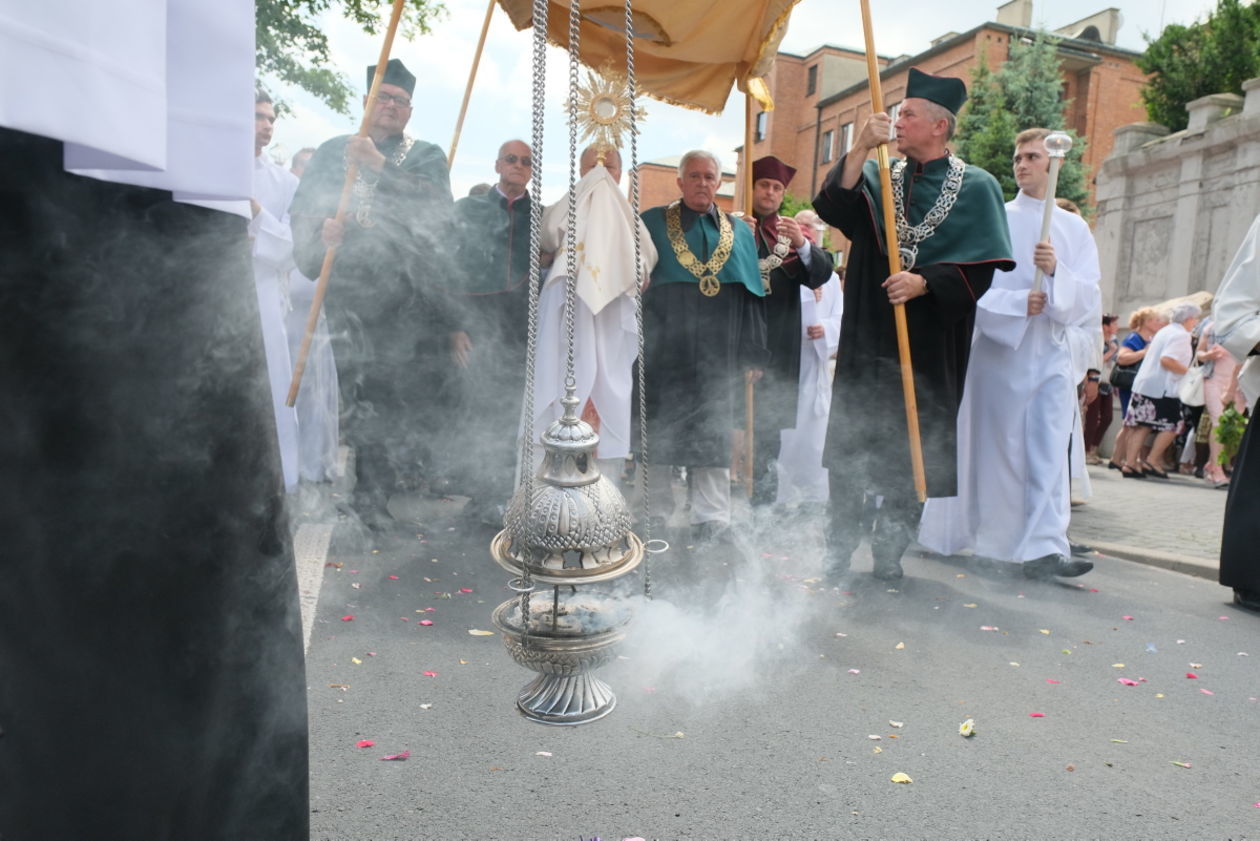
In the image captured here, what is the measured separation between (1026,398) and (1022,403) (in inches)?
1.4

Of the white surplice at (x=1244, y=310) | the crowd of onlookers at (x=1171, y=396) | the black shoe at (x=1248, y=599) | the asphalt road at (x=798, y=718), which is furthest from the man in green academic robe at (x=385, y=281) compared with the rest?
the crowd of onlookers at (x=1171, y=396)

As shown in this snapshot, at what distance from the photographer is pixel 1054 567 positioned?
470 centimetres

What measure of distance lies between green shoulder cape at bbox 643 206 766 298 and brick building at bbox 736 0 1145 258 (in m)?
18.1

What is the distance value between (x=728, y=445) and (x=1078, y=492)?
453cm

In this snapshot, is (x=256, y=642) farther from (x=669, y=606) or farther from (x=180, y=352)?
(x=669, y=606)

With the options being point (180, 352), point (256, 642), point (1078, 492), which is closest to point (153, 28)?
point (180, 352)

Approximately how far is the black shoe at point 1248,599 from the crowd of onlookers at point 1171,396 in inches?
190

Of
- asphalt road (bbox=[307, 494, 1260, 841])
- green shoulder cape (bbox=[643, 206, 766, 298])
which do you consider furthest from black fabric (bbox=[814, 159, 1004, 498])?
green shoulder cape (bbox=[643, 206, 766, 298])

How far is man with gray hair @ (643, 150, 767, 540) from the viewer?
519 cm

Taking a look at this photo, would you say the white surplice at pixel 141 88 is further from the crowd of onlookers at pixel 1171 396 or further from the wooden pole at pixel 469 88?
the crowd of onlookers at pixel 1171 396

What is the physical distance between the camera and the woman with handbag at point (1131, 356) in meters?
10.3

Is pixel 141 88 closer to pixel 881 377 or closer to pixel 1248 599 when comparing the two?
pixel 881 377

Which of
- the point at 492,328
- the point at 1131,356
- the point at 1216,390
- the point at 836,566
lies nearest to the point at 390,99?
the point at 492,328

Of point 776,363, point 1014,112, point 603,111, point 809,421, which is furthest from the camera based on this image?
point 1014,112
